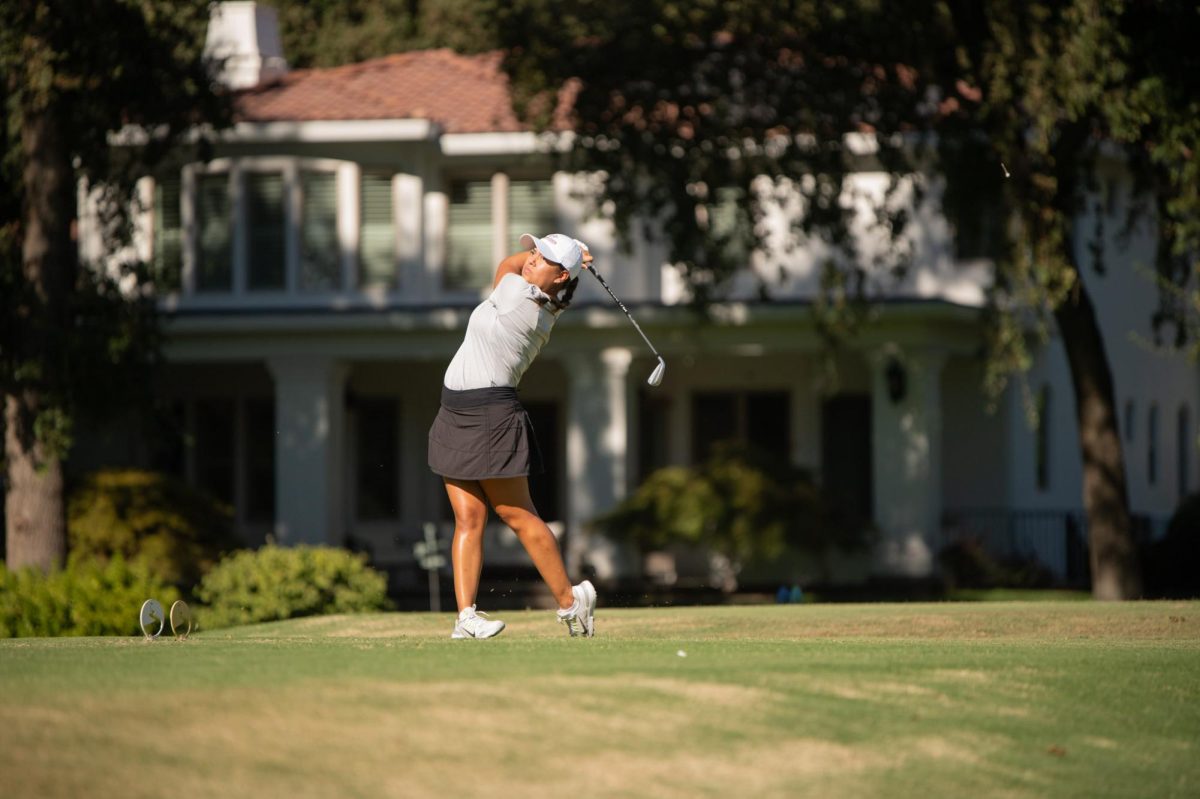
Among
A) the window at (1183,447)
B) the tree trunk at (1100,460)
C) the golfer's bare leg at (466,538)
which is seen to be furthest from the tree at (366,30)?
the golfer's bare leg at (466,538)

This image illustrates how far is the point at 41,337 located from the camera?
19.3 metres

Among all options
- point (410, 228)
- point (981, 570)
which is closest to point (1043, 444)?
point (981, 570)

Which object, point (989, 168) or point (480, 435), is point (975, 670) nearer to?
point (480, 435)

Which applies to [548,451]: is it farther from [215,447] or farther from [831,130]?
[831,130]

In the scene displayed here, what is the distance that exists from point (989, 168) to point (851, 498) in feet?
31.5

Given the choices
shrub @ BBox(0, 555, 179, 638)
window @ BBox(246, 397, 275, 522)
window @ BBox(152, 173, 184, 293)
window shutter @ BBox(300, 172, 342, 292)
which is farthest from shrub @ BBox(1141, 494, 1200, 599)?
window @ BBox(152, 173, 184, 293)

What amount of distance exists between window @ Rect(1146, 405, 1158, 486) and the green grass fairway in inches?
1013

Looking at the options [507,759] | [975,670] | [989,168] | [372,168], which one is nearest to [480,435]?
[975,670]

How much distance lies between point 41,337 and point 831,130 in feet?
28.6

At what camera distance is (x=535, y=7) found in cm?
2205

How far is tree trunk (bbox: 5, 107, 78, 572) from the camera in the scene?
762 inches

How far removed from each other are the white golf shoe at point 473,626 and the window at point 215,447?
21490 mm

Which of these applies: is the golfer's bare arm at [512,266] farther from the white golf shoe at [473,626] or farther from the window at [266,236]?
the window at [266,236]

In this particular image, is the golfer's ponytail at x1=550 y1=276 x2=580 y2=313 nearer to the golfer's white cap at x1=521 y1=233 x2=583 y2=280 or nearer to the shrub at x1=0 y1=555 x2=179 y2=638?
the golfer's white cap at x1=521 y1=233 x2=583 y2=280
